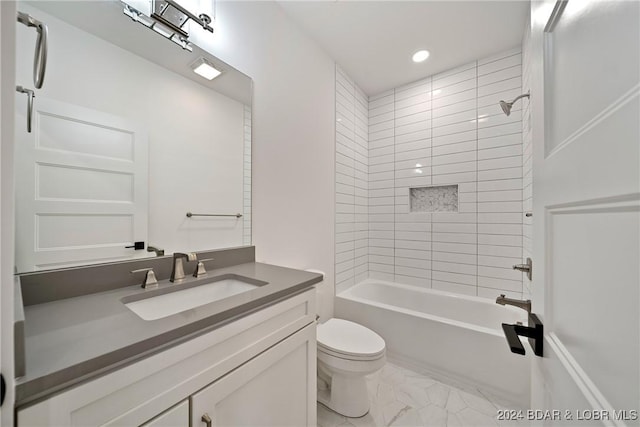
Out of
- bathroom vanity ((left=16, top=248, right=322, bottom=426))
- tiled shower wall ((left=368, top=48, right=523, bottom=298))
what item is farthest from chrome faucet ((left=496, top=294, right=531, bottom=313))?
tiled shower wall ((left=368, top=48, right=523, bottom=298))

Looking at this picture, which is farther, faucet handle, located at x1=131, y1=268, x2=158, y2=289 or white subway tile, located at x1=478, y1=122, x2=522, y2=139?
white subway tile, located at x1=478, y1=122, x2=522, y2=139

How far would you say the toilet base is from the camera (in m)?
1.42

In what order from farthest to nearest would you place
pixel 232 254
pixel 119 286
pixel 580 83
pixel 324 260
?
pixel 324 260
pixel 232 254
pixel 119 286
pixel 580 83

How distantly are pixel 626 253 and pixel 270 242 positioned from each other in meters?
1.49

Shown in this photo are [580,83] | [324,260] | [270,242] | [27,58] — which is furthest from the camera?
[324,260]

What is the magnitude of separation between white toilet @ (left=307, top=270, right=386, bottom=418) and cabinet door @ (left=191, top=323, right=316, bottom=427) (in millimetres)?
335

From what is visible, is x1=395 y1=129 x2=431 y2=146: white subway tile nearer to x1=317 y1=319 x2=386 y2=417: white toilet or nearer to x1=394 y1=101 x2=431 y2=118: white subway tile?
x1=394 y1=101 x2=431 y2=118: white subway tile

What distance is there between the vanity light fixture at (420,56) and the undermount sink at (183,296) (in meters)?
2.34

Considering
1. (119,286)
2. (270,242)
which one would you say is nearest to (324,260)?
(270,242)

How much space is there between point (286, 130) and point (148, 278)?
1.25m

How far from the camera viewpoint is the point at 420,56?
217 centimetres

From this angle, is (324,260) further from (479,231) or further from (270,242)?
(479,231)

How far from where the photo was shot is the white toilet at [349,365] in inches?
53.4

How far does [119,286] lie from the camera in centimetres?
93
